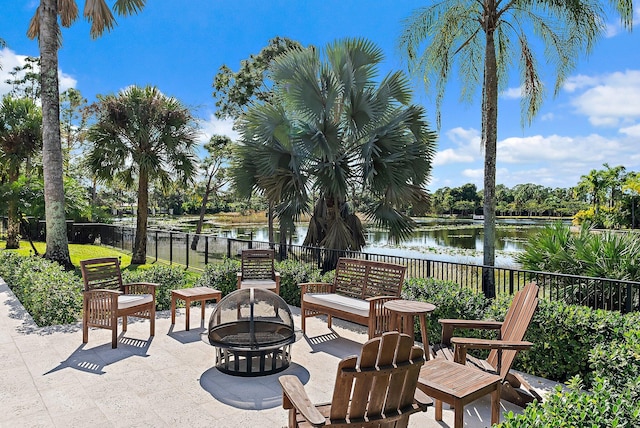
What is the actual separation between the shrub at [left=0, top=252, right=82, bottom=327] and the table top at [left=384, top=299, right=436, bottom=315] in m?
4.47

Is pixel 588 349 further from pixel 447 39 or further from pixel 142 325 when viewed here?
pixel 447 39

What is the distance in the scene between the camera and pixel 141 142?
42.9ft

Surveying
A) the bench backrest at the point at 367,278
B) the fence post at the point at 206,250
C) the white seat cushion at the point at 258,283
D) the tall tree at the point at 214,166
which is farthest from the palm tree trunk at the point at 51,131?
the tall tree at the point at 214,166

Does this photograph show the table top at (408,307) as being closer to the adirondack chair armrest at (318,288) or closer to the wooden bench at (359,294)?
the wooden bench at (359,294)

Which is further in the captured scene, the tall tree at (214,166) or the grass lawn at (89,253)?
the tall tree at (214,166)

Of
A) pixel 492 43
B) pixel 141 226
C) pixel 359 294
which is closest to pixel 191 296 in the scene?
pixel 359 294

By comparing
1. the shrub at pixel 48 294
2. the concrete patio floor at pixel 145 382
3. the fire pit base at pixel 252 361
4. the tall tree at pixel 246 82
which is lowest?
the concrete patio floor at pixel 145 382

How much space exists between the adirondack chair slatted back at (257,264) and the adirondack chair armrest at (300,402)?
4.22 meters

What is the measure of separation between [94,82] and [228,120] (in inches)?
554

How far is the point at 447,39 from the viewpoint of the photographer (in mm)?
8641

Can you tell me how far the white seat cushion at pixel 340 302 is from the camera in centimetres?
497

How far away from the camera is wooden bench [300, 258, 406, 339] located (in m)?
4.90

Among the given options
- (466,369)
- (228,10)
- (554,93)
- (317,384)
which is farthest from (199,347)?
(228,10)

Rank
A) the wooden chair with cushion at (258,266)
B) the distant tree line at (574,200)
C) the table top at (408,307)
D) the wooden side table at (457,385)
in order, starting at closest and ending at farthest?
1. the wooden side table at (457,385)
2. the table top at (408,307)
3. the wooden chair with cushion at (258,266)
4. the distant tree line at (574,200)
